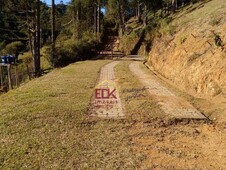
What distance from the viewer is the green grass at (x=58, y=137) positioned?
4.50m

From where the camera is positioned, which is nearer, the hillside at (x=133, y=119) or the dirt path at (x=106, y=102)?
the hillside at (x=133, y=119)

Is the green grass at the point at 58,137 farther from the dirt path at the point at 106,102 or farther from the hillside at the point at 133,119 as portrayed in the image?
the dirt path at the point at 106,102

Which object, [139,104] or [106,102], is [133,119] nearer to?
[139,104]

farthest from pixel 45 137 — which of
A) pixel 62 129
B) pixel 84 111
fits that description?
pixel 84 111

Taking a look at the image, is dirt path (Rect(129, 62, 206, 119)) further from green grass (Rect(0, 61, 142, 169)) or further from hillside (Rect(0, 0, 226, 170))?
green grass (Rect(0, 61, 142, 169))

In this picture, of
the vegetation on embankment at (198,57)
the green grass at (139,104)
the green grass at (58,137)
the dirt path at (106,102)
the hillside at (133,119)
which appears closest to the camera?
the green grass at (58,137)

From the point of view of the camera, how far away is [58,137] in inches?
217

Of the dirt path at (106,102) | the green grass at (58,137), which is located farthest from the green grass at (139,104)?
the green grass at (58,137)

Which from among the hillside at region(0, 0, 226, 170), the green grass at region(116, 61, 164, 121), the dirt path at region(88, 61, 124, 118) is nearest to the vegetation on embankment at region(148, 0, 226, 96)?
the hillside at region(0, 0, 226, 170)

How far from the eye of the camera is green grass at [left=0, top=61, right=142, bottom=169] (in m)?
4.50

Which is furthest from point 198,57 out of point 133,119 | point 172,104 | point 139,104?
point 133,119

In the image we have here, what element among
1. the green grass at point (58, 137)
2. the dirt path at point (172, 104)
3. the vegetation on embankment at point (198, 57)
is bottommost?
the green grass at point (58, 137)

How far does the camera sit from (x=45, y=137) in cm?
546

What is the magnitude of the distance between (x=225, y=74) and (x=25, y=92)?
244 inches
